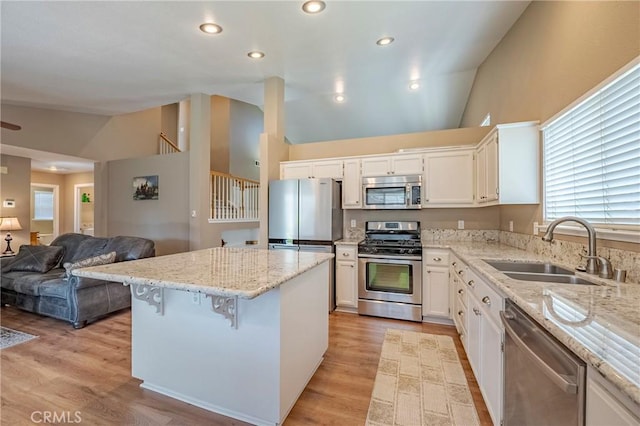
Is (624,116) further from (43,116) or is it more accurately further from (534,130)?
(43,116)

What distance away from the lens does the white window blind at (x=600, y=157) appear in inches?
58.7

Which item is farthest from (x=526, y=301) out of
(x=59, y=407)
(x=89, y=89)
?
(x=89, y=89)

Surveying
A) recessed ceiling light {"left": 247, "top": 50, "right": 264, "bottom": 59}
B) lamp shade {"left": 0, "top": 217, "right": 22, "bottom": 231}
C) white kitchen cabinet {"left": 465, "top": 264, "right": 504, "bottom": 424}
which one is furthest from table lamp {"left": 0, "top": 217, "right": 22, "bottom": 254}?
white kitchen cabinet {"left": 465, "top": 264, "right": 504, "bottom": 424}

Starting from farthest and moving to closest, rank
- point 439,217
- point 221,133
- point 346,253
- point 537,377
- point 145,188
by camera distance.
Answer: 1. point 221,133
2. point 145,188
3. point 439,217
4. point 346,253
5. point 537,377

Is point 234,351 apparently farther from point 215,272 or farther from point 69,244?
point 69,244

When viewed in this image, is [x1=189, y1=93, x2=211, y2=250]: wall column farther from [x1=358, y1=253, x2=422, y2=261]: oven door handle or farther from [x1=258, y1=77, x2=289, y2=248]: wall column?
[x1=358, y1=253, x2=422, y2=261]: oven door handle

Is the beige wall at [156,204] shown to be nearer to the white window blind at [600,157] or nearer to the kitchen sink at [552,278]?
the kitchen sink at [552,278]

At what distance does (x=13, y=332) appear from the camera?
312cm

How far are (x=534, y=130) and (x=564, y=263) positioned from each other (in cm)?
121

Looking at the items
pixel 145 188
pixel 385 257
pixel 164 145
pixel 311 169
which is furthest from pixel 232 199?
pixel 385 257

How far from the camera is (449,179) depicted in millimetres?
3570

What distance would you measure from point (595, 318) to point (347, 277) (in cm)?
277

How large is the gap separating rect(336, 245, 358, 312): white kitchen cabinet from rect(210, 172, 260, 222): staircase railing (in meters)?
2.99

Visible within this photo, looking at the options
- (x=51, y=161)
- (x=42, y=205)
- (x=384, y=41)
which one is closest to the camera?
(x=384, y=41)
